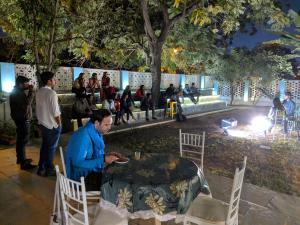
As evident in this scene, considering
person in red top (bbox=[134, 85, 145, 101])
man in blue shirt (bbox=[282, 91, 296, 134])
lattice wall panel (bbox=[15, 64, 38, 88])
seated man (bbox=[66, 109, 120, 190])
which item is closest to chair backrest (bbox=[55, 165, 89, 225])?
seated man (bbox=[66, 109, 120, 190])

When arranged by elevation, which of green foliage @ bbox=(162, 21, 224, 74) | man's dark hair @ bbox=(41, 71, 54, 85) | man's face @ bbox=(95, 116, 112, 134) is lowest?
man's face @ bbox=(95, 116, 112, 134)

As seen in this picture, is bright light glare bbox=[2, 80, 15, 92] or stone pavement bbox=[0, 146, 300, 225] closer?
stone pavement bbox=[0, 146, 300, 225]

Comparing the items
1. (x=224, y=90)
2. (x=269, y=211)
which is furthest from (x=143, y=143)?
(x=224, y=90)

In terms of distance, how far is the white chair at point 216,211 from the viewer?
9.06 feet

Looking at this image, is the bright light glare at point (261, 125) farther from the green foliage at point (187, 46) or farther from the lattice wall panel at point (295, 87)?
the lattice wall panel at point (295, 87)

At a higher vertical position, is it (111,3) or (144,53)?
(111,3)

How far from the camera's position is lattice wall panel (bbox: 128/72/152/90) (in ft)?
50.6

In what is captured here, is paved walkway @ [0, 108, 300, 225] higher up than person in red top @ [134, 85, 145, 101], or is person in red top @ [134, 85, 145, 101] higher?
person in red top @ [134, 85, 145, 101]

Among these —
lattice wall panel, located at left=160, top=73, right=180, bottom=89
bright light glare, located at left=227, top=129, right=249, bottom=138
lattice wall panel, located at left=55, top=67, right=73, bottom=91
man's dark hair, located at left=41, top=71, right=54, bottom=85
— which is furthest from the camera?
lattice wall panel, located at left=160, top=73, right=180, bottom=89

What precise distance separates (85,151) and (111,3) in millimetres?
10390

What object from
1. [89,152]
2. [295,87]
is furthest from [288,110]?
[295,87]

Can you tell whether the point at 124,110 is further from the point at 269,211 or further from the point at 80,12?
the point at 269,211

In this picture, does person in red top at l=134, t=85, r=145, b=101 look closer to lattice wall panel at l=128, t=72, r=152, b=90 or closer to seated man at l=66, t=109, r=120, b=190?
lattice wall panel at l=128, t=72, r=152, b=90

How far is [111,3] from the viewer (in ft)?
39.6
